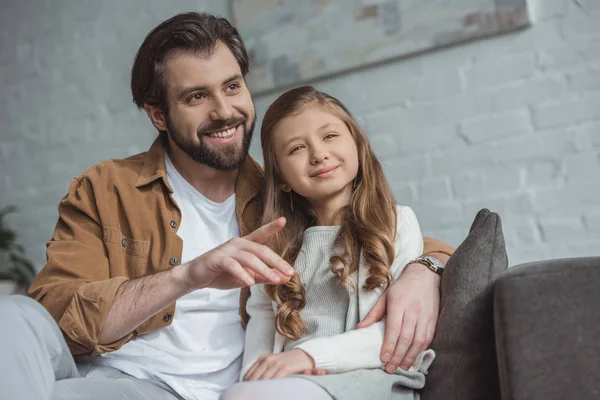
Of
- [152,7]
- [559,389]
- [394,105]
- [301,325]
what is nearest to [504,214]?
[394,105]

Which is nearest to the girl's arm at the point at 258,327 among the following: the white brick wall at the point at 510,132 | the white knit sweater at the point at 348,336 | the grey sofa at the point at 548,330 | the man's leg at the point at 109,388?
the white knit sweater at the point at 348,336

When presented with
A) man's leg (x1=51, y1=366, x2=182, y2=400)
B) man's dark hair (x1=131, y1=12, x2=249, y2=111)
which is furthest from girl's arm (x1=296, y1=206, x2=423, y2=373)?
man's dark hair (x1=131, y1=12, x2=249, y2=111)

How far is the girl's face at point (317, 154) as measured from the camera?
5.04 ft

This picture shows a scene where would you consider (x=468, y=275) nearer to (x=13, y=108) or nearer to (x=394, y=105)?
(x=394, y=105)

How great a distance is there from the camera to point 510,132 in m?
2.23

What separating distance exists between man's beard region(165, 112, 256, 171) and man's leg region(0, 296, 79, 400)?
0.67 metres

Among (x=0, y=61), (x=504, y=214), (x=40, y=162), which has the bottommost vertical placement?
(x=504, y=214)

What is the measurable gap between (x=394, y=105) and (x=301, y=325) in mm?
1220

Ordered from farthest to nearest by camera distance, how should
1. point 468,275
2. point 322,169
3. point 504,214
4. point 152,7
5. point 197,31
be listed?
point 152,7, point 504,214, point 197,31, point 322,169, point 468,275

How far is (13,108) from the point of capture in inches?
137

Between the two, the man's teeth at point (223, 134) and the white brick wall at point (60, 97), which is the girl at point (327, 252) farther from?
the white brick wall at point (60, 97)

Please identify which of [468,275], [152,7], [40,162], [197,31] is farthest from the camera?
[40,162]

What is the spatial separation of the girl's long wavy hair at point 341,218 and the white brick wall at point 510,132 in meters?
0.76

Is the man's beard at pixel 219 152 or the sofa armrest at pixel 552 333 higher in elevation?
the man's beard at pixel 219 152
